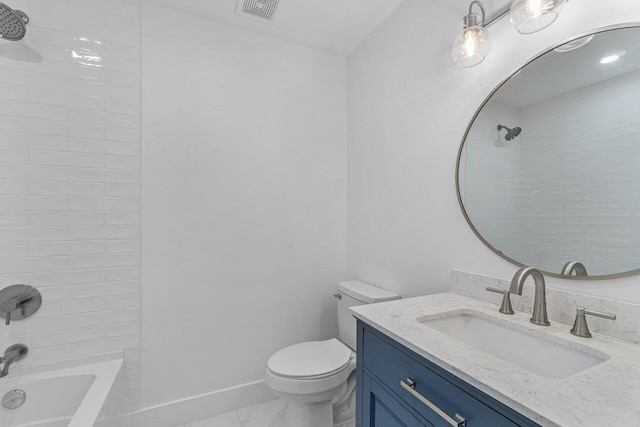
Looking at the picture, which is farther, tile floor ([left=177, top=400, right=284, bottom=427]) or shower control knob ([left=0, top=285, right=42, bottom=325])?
tile floor ([left=177, top=400, right=284, bottom=427])

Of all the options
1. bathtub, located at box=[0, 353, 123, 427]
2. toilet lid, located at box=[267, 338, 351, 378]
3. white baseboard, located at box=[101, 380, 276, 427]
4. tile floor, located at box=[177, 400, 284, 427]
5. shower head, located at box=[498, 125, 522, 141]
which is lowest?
tile floor, located at box=[177, 400, 284, 427]

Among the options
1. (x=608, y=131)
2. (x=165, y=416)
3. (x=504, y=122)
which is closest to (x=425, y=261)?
(x=504, y=122)

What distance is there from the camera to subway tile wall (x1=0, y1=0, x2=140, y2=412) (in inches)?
56.5

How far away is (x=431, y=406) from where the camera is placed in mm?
770

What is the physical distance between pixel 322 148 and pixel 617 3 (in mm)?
1596

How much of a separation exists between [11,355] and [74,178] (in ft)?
2.97

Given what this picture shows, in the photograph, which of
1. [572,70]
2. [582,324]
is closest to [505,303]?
[582,324]

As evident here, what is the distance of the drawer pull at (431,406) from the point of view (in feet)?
2.29

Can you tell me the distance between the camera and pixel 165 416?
1690mm

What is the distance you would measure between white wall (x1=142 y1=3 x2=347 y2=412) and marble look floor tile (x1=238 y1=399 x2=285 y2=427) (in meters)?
0.19

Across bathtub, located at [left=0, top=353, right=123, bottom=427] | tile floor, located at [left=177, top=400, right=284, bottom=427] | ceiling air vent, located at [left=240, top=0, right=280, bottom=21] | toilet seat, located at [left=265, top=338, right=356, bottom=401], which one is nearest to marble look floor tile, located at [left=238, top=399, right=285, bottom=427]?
tile floor, located at [left=177, top=400, right=284, bottom=427]

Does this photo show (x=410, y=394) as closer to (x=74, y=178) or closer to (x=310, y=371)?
(x=310, y=371)

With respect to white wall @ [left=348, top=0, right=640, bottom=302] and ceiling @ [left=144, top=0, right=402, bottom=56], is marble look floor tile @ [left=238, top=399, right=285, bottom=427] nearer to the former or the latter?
white wall @ [left=348, top=0, right=640, bottom=302]

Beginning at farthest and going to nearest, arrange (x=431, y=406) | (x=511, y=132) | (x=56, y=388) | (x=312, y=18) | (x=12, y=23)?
(x=312, y=18) < (x=56, y=388) < (x=12, y=23) < (x=511, y=132) < (x=431, y=406)
